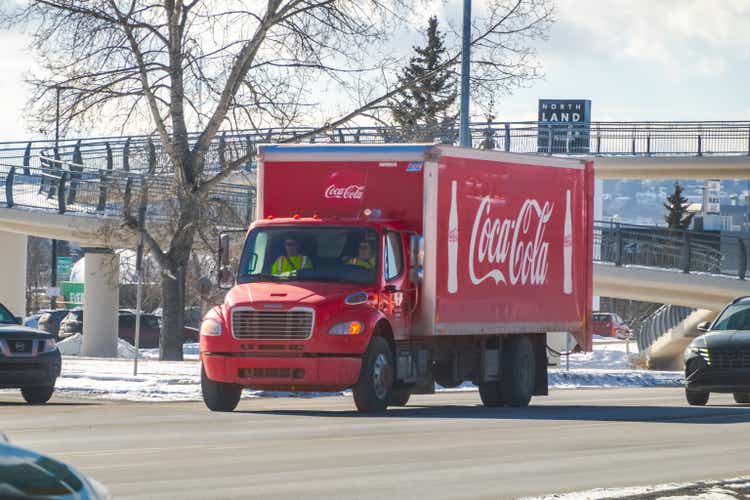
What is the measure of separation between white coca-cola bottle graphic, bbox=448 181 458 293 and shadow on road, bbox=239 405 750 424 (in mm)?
1633

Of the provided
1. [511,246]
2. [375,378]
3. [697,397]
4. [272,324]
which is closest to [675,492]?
[375,378]

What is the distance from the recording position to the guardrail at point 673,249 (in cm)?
4266

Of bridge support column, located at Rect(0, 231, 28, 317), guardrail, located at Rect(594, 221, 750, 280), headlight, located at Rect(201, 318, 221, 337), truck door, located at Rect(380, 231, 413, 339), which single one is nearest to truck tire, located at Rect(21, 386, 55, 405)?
headlight, located at Rect(201, 318, 221, 337)

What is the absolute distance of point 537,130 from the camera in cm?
4941

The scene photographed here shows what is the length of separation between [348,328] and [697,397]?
21.3 ft

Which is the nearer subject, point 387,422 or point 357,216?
point 387,422

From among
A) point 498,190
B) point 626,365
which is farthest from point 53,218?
point 498,190

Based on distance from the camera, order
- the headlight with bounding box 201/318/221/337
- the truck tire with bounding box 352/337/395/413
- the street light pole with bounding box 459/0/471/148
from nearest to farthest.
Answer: the truck tire with bounding box 352/337/395/413
the headlight with bounding box 201/318/221/337
the street light pole with bounding box 459/0/471/148

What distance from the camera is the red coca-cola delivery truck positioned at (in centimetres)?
1886

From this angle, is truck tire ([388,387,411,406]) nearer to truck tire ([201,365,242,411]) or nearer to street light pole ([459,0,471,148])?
truck tire ([201,365,242,411])

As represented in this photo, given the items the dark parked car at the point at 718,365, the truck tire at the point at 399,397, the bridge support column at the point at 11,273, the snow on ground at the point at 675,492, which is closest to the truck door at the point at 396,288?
the truck tire at the point at 399,397

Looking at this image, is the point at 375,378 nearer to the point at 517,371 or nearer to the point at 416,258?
the point at 416,258

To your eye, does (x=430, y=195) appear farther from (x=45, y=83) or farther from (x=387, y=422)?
(x=45, y=83)

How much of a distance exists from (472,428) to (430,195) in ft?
12.9
